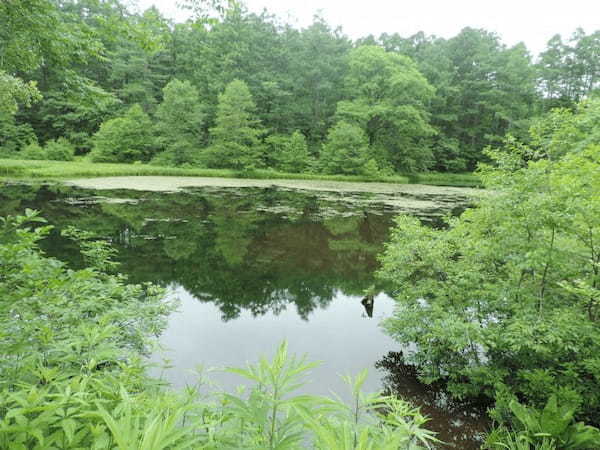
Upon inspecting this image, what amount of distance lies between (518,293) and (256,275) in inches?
189

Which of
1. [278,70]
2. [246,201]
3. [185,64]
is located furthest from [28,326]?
[185,64]

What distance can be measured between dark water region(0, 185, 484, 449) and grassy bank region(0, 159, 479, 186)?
16.8 ft

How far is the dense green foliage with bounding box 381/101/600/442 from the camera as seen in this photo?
3.29 m

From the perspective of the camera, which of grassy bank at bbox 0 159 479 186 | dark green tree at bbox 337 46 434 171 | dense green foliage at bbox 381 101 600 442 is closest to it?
dense green foliage at bbox 381 101 600 442

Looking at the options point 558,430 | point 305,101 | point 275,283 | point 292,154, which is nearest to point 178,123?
point 292,154

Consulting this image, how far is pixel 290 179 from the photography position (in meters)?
28.2

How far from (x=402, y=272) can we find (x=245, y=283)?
3.31 metres

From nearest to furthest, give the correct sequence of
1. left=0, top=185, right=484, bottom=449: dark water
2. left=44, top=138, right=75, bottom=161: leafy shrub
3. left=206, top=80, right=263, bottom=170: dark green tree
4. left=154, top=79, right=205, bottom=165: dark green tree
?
1. left=0, top=185, right=484, bottom=449: dark water
2. left=44, top=138, right=75, bottom=161: leafy shrub
3. left=206, top=80, right=263, bottom=170: dark green tree
4. left=154, top=79, right=205, bottom=165: dark green tree

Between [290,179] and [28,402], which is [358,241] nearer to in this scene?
[28,402]

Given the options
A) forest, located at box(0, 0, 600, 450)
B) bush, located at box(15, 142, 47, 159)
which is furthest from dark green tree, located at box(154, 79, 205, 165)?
bush, located at box(15, 142, 47, 159)

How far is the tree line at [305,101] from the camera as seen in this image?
29.0m

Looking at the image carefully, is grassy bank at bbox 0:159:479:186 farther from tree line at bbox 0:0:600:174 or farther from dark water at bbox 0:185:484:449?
dark water at bbox 0:185:484:449

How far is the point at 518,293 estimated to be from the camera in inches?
156

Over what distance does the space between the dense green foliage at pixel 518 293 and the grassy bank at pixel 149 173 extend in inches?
860
